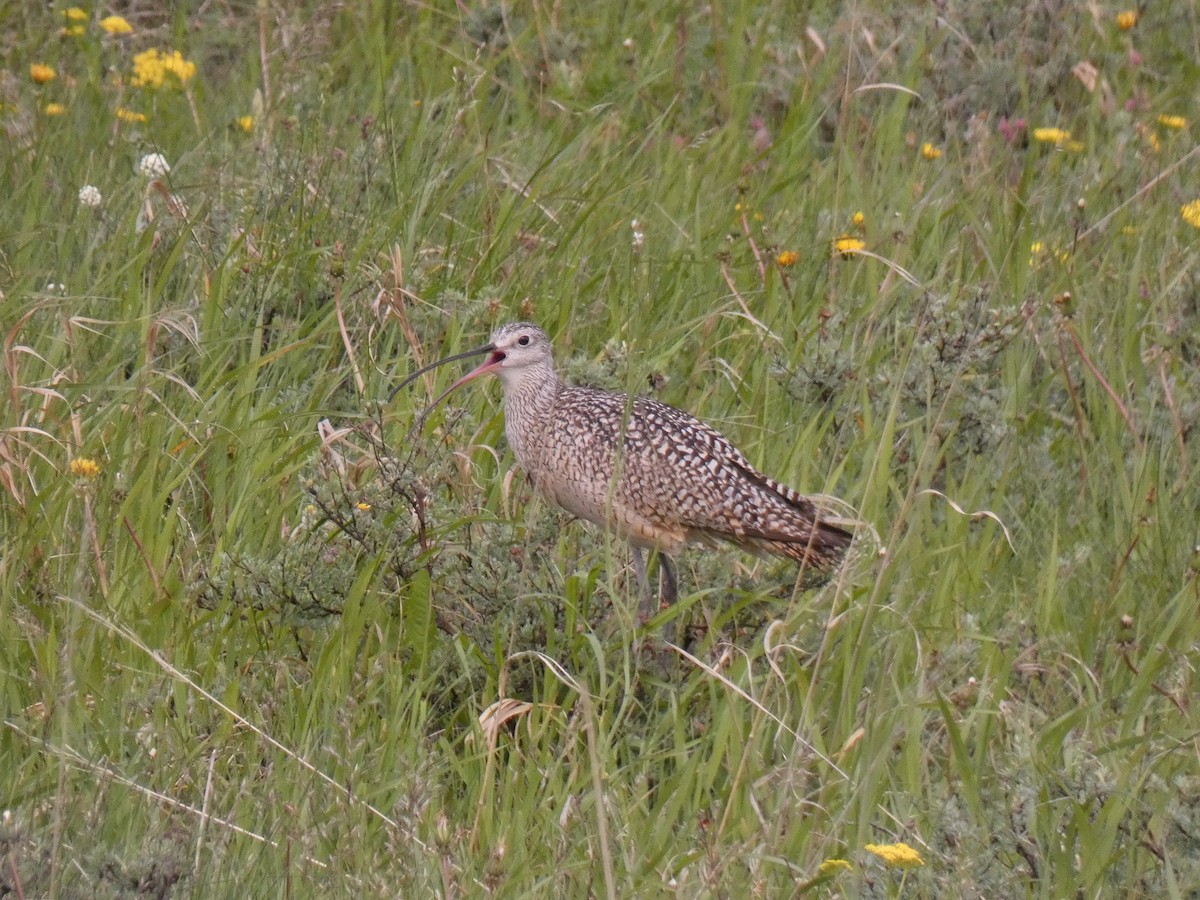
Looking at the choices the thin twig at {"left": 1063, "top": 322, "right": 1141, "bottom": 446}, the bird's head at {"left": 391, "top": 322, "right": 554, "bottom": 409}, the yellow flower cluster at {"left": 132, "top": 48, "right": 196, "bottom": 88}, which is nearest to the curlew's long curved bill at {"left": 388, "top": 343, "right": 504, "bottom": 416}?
the bird's head at {"left": 391, "top": 322, "right": 554, "bottom": 409}

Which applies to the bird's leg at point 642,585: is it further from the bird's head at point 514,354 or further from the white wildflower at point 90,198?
the white wildflower at point 90,198

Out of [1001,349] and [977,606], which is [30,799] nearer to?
[977,606]

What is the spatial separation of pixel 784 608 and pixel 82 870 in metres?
2.36

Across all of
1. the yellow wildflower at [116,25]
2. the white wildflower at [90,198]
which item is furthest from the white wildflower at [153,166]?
the yellow wildflower at [116,25]

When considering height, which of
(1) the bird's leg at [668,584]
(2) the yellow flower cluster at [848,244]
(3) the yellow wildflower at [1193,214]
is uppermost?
(3) the yellow wildflower at [1193,214]

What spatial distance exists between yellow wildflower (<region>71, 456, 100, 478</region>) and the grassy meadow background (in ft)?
0.04

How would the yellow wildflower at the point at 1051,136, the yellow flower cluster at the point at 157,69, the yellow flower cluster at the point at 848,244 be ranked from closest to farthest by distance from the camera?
the yellow flower cluster at the point at 848,244
the yellow flower cluster at the point at 157,69
the yellow wildflower at the point at 1051,136

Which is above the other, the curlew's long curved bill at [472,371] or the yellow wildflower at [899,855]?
the yellow wildflower at [899,855]

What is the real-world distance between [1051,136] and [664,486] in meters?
3.35

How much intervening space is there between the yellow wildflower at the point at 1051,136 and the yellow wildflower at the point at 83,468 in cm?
441

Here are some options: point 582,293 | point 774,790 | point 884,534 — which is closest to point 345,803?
point 774,790

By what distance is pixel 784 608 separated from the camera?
17.8 ft

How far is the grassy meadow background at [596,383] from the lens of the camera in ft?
13.4

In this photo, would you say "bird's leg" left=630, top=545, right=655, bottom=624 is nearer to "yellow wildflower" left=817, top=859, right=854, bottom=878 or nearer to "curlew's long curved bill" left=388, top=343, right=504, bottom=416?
"curlew's long curved bill" left=388, top=343, right=504, bottom=416
